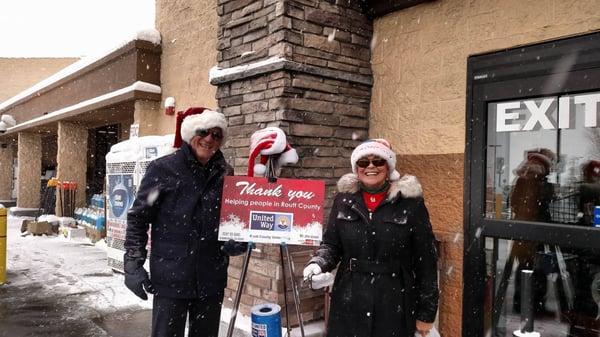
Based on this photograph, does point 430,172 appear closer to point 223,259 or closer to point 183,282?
point 223,259

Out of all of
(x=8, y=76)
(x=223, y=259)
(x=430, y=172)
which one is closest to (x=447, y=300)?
(x=430, y=172)

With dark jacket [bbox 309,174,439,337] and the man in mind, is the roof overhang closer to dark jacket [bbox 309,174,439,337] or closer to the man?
the man

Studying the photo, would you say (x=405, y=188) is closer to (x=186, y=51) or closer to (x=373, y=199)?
(x=373, y=199)

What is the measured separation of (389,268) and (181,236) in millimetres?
1289

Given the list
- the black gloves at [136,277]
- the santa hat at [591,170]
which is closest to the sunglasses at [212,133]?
the black gloves at [136,277]

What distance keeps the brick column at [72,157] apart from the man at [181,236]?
10904 millimetres

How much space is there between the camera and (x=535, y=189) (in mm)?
3545

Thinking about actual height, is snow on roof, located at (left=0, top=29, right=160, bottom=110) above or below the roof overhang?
above

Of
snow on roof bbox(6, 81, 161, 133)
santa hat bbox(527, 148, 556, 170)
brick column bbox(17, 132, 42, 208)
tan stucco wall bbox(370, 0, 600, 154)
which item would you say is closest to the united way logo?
tan stucco wall bbox(370, 0, 600, 154)

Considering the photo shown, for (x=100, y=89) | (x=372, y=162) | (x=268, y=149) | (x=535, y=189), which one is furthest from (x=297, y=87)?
(x=100, y=89)

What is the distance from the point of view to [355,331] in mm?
2582

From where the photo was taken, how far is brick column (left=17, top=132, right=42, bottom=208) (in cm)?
1608

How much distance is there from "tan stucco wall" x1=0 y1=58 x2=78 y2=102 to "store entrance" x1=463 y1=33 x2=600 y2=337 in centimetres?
3615

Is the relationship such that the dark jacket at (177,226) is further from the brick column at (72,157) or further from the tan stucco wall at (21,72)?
the tan stucco wall at (21,72)
